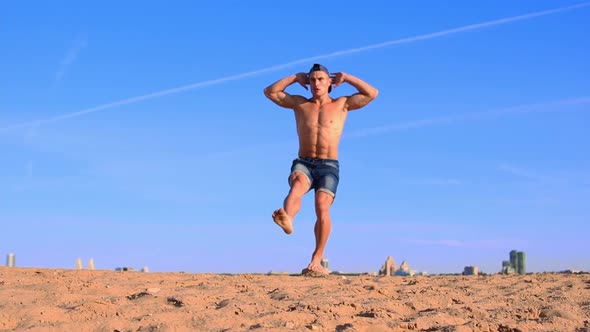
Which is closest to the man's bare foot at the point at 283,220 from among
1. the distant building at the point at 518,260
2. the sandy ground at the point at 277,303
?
the sandy ground at the point at 277,303

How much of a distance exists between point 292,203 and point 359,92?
164 centimetres

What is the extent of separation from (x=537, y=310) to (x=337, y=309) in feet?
5.98

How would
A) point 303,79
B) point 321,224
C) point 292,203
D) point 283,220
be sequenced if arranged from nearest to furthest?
point 283,220, point 292,203, point 321,224, point 303,79

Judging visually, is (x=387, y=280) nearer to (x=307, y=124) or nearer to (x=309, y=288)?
(x=309, y=288)

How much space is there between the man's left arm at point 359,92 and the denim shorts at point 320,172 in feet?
2.38

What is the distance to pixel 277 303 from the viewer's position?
6.04 m

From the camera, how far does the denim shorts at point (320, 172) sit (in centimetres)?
870

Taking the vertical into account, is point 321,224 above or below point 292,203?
below

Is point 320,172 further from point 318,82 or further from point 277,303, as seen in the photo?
point 277,303

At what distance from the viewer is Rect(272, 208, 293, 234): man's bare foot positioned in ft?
25.3

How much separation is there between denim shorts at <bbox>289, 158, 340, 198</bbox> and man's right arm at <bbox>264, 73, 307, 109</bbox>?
74 centimetres

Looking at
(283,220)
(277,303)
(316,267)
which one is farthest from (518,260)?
(277,303)

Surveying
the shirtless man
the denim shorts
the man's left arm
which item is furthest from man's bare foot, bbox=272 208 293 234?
the man's left arm

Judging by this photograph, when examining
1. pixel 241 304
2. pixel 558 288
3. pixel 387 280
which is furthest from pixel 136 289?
pixel 558 288
